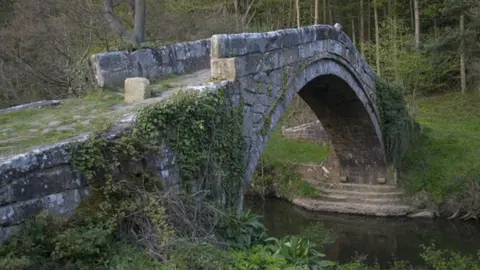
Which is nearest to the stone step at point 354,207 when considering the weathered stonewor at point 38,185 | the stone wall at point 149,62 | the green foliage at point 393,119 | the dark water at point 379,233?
the dark water at point 379,233

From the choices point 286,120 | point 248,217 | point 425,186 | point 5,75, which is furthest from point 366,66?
point 5,75

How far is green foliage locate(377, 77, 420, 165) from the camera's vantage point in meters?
13.6

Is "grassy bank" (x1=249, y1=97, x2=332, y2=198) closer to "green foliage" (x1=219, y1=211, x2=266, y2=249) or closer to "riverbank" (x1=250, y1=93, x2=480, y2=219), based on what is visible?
"riverbank" (x1=250, y1=93, x2=480, y2=219)

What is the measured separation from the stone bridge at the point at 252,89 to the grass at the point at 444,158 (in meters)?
0.82

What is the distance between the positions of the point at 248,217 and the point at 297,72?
Answer: 3487mm

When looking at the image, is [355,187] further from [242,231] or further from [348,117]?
[242,231]

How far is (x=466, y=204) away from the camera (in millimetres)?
12594

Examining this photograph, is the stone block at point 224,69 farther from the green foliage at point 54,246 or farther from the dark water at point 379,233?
the dark water at point 379,233

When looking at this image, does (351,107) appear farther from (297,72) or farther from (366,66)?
(297,72)

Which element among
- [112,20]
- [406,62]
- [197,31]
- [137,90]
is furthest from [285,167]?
[137,90]

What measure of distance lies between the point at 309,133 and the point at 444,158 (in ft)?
13.5

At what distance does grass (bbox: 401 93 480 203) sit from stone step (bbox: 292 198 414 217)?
686 mm

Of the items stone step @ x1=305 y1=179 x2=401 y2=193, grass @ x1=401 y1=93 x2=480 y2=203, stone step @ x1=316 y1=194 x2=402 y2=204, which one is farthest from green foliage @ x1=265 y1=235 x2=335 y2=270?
stone step @ x1=305 y1=179 x2=401 y2=193

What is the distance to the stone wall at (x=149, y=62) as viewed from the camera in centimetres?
699
